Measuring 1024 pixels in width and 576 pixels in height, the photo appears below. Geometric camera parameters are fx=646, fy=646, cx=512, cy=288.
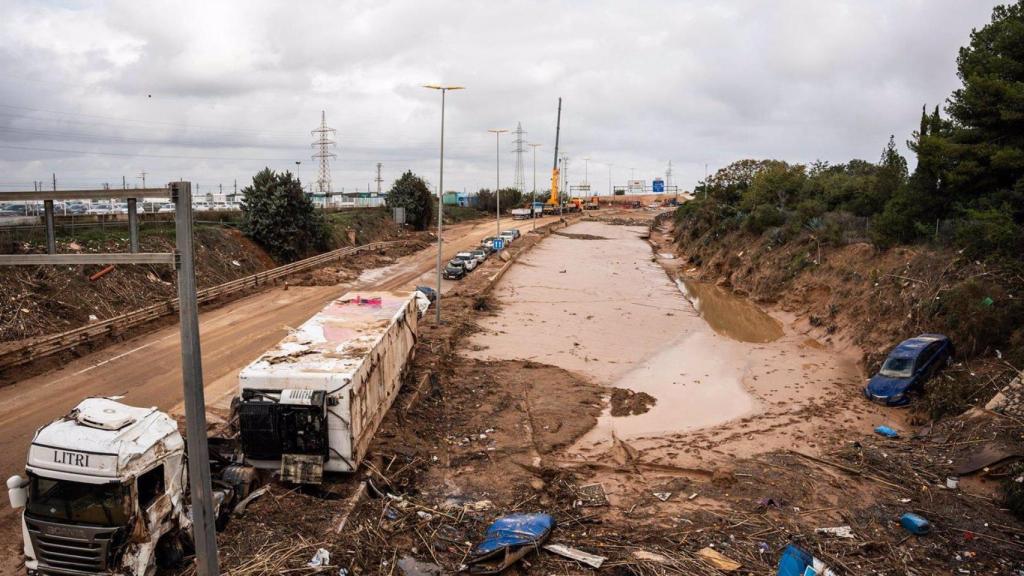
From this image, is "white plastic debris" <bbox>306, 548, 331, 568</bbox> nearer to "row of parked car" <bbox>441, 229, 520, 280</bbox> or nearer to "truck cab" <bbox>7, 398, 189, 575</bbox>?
"truck cab" <bbox>7, 398, 189, 575</bbox>

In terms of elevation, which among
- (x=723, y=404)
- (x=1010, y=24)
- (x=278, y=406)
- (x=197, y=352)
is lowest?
(x=723, y=404)

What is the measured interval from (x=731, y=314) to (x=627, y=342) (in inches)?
427

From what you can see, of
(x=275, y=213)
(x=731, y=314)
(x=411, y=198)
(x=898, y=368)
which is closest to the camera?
(x=898, y=368)

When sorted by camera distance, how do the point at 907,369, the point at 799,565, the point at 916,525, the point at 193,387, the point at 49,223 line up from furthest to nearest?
the point at 907,369 → the point at 916,525 → the point at 799,565 → the point at 49,223 → the point at 193,387

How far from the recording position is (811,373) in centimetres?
2394

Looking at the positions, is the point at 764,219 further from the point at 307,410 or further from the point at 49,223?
the point at 49,223

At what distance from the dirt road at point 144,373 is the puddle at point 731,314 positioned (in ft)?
67.8

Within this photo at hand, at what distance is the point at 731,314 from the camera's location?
1443 inches

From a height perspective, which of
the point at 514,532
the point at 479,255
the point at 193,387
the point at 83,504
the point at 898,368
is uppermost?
the point at 193,387

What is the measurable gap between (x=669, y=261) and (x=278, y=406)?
53572 mm

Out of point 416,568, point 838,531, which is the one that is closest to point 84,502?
point 416,568

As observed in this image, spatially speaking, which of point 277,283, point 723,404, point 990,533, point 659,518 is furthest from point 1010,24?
point 277,283

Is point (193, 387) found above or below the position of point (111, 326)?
above

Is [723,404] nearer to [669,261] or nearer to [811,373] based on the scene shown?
[811,373]
